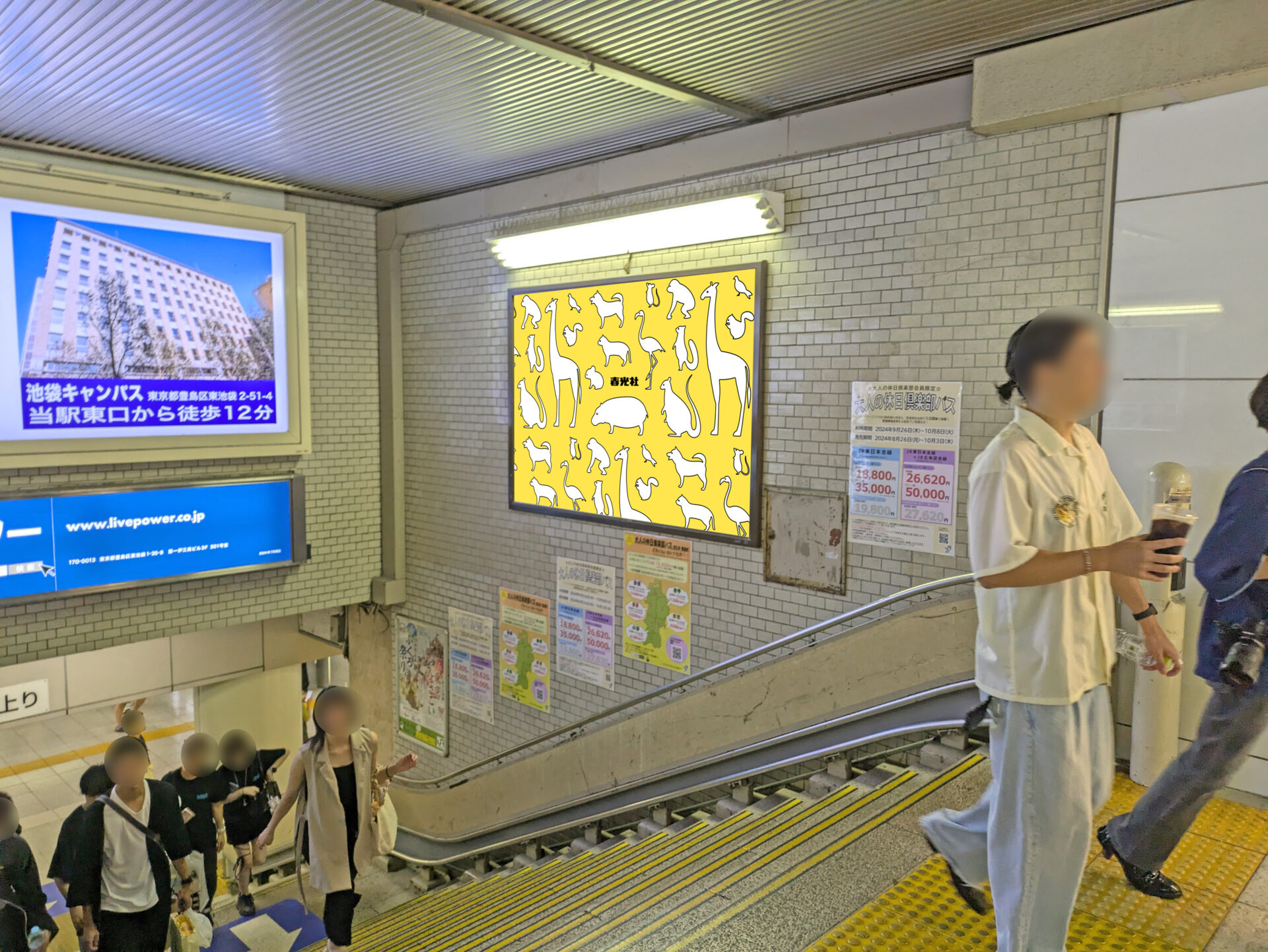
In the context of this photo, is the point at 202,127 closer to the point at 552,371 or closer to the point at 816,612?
the point at 552,371

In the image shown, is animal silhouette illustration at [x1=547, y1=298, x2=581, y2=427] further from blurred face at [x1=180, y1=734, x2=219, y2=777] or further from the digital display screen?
blurred face at [x1=180, y1=734, x2=219, y2=777]

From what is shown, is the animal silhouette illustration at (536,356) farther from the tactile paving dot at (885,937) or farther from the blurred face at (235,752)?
the tactile paving dot at (885,937)

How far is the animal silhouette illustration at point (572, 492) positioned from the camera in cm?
657

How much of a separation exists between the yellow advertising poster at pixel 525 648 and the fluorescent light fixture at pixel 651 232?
276 cm

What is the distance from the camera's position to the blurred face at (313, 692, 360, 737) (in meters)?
3.61

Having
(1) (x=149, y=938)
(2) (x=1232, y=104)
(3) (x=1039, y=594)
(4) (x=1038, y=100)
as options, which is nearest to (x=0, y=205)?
(1) (x=149, y=938)

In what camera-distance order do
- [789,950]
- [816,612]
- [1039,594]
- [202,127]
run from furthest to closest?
[202,127]
[816,612]
[789,950]
[1039,594]

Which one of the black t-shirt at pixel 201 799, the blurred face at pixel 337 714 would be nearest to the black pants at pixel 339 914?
the blurred face at pixel 337 714

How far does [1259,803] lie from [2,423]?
7.78 m

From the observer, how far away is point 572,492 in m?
6.62

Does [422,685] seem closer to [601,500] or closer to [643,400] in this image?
[601,500]

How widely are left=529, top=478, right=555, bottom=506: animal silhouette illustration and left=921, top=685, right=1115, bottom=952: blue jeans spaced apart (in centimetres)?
490

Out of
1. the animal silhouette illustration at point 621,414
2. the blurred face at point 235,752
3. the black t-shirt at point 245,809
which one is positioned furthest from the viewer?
the animal silhouette illustration at point 621,414

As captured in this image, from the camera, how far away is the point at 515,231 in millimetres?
6875
